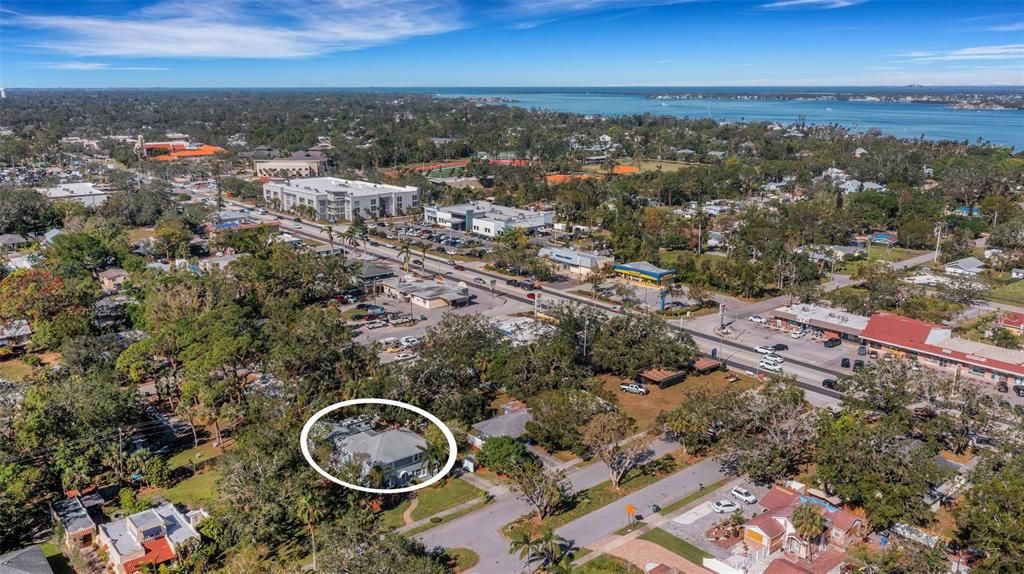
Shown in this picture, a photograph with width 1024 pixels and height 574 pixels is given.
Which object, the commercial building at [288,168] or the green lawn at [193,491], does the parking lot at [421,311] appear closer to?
the green lawn at [193,491]

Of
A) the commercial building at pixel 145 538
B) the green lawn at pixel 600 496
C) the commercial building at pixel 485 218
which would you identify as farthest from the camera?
the commercial building at pixel 485 218

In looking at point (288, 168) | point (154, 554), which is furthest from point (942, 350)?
point (288, 168)

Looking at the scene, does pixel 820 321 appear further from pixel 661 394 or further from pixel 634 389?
pixel 634 389

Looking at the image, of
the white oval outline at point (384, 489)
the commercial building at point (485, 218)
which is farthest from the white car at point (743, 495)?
the commercial building at point (485, 218)

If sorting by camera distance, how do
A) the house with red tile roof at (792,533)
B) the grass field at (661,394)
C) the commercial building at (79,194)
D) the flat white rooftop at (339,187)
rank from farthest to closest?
the flat white rooftop at (339,187) < the commercial building at (79,194) < the grass field at (661,394) < the house with red tile roof at (792,533)

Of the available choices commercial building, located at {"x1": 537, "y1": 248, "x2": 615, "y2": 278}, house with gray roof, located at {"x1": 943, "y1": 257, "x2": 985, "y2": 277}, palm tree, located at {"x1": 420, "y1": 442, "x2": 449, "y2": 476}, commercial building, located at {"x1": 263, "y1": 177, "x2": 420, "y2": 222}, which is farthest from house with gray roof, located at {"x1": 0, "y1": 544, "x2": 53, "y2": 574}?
house with gray roof, located at {"x1": 943, "y1": 257, "x2": 985, "y2": 277}

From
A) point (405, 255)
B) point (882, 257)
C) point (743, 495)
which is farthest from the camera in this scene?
point (405, 255)

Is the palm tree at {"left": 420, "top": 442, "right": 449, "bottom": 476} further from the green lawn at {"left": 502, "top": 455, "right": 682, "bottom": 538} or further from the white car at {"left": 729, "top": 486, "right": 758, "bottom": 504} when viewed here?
the white car at {"left": 729, "top": 486, "right": 758, "bottom": 504}
